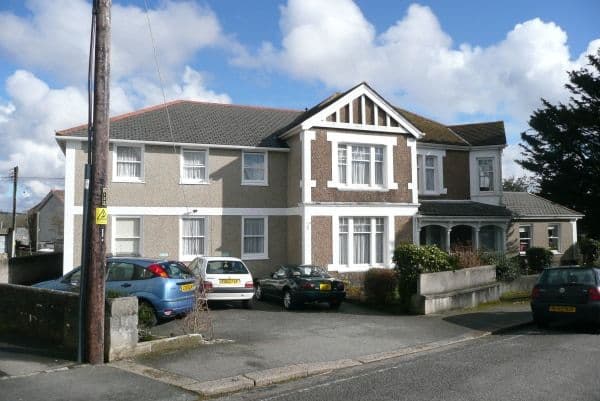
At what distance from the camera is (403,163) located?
2239cm

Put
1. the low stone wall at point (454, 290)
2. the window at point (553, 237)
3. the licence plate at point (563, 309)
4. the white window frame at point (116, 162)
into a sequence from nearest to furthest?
the licence plate at point (563, 309)
the low stone wall at point (454, 290)
the white window frame at point (116, 162)
the window at point (553, 237)

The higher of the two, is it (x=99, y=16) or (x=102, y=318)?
(x=99, y=16)

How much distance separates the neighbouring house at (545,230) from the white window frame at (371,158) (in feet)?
29.3

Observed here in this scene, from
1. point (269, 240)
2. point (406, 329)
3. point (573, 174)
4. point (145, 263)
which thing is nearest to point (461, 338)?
A: point (406, 329)

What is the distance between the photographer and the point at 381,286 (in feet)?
54.3

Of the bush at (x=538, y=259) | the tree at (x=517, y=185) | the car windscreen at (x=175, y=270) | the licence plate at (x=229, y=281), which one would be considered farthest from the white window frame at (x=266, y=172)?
the tree at (x=517, y=185)

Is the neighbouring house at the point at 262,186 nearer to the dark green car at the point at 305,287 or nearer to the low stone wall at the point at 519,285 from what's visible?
the dark green car at the point at 305,287

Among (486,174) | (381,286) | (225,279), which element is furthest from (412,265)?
(486,174)

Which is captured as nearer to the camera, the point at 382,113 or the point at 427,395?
the point at 427,395

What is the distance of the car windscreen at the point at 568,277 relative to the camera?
40.4ft

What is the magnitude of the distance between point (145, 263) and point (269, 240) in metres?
9.76

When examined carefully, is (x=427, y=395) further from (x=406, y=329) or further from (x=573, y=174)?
(x=573, y=174)

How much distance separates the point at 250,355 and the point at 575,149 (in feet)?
91.5

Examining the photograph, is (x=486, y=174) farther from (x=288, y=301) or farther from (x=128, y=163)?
(x=128, y=163)
